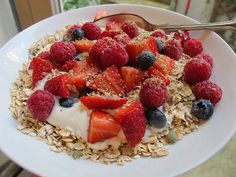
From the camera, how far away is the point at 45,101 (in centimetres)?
67

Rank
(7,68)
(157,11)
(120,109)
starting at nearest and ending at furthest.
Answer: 1. (120,109)
2. (7,68)
3. (157,11)

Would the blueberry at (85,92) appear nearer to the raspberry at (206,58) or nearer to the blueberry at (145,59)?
the blueberry at (145,59)

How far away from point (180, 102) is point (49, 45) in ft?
1.14

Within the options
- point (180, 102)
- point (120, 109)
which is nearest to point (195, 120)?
point (180, 102)

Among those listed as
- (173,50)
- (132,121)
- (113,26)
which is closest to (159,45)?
(173,50)

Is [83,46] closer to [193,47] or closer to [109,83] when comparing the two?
[109,83]

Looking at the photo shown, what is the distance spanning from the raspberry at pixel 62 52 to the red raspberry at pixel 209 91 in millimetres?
278

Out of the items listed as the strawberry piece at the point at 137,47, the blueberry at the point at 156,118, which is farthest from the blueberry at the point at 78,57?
the blueberry at the point at 156,118

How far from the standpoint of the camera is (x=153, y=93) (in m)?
0.65

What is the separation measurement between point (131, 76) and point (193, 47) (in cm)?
20

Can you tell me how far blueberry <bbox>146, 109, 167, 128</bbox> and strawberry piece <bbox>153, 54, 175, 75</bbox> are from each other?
12cm

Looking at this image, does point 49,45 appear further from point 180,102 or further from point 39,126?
point 180,102

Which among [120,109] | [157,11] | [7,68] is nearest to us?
[120,109]

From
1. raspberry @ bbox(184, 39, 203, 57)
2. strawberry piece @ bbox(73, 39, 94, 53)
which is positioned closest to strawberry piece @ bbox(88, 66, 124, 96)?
strawberry piece @ bbox(73, 39, 94, 53)
